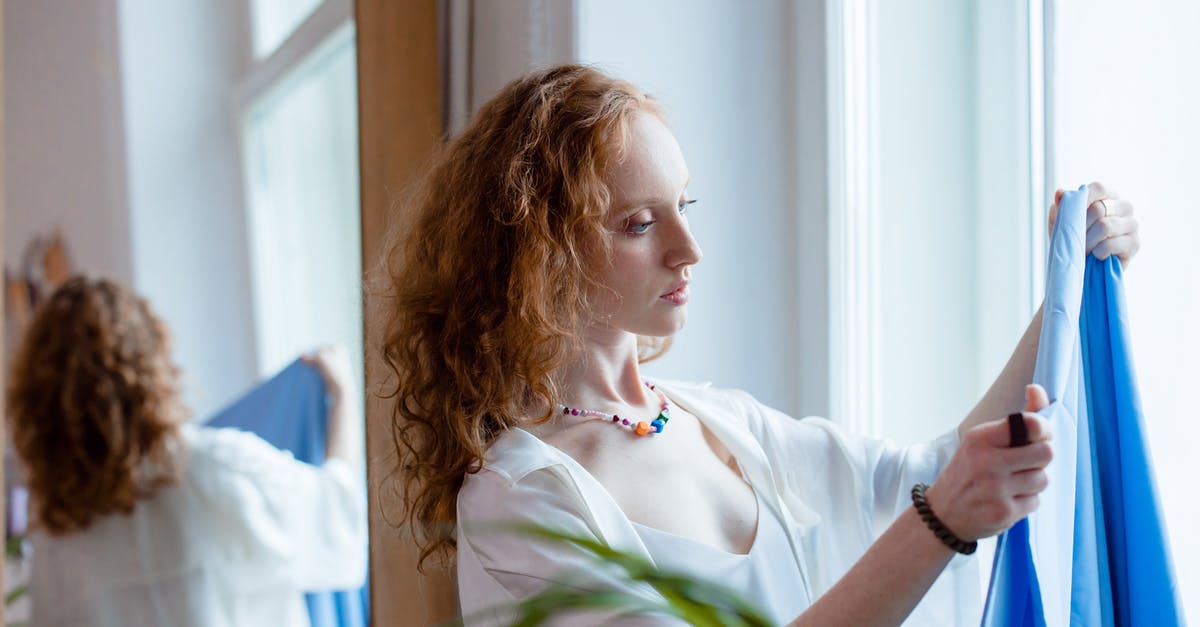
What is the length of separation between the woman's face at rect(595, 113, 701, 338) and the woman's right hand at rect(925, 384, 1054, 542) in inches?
12.2

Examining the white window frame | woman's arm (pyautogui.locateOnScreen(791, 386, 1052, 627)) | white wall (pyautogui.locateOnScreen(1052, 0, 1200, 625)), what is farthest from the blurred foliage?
the white window frame

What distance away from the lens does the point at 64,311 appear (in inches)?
51.5

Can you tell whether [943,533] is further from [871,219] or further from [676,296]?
[871,219]

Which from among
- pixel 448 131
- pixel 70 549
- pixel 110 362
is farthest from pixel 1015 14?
pixel 70 549

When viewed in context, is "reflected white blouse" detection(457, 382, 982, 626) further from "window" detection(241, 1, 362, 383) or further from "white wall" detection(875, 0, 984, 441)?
"window" detection(241, 1, 362, 383)

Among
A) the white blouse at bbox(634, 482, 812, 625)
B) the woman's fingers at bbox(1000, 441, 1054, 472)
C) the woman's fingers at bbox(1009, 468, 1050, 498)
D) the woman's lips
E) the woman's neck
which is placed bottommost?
the white blouse at bbox(634, 482, 812, 625)

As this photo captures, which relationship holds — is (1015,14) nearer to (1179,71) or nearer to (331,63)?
(1179,71)

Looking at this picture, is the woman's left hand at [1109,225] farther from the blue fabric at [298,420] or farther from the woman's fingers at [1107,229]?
the blue fabric at [298,420]

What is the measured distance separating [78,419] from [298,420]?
27cm

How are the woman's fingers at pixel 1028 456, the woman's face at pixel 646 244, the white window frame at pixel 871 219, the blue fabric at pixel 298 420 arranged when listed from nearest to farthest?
the woman's fingers at pixel 1028 456, the woman's face at pixel 646 244, the white window frame at pixel 871 219, the blue fabric at pixel 298 420

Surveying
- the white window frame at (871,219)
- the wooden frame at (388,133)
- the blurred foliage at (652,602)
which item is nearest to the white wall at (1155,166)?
the white window frame at (871,219)

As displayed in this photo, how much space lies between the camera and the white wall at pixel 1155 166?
3.00 feet

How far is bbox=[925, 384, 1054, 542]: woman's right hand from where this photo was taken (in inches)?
25.2

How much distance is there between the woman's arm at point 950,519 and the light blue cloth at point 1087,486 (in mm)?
29
